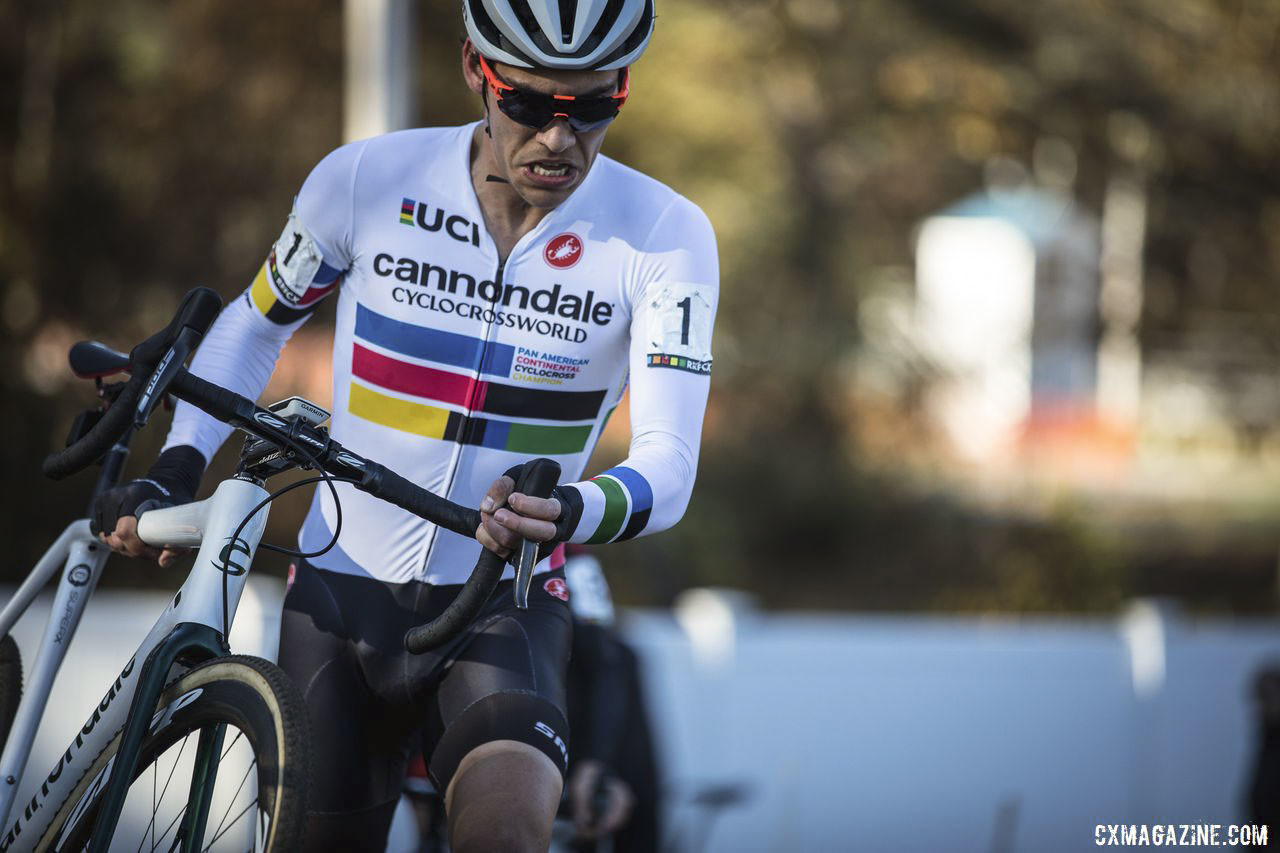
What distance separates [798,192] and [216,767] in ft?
47.5

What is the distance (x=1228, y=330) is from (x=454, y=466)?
17705 mm

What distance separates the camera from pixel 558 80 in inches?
105

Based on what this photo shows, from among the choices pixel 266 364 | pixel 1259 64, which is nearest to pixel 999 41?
pixel 1259 64

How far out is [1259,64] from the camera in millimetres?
16484

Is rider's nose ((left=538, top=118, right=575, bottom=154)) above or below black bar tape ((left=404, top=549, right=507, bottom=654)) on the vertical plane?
above

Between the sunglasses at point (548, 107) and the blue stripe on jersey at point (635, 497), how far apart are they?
0.67m

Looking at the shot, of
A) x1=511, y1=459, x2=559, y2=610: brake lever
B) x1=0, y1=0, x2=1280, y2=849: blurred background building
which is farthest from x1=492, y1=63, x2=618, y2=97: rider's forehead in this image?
x1=0, y1=0, x2=1280, y2=849: blurred background building

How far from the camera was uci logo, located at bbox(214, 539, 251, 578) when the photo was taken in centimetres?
246

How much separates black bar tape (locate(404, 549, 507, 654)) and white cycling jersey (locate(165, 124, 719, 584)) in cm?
58

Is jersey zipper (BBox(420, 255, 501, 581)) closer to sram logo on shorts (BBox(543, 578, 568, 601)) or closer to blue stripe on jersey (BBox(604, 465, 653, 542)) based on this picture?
sram logo on shorts (BBox(543, 578, 568, 601))

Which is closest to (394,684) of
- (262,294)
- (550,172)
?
(262,294)

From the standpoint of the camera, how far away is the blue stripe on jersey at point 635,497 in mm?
2549

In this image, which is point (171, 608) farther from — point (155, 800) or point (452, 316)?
point (452, 316)

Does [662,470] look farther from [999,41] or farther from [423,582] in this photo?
[999,41]
